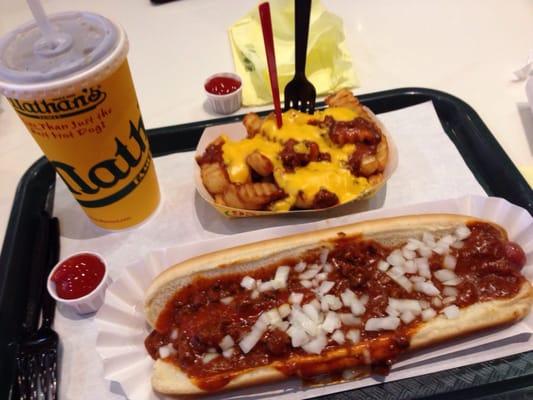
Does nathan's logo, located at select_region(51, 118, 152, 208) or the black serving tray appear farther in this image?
nathan's logo, located at select_region(51, 118, 152, 208)

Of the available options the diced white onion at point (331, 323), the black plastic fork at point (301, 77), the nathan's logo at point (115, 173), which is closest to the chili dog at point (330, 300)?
the diced white onion at point (331, 323)

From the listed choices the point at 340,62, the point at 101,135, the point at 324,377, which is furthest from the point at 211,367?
the point at 340,62

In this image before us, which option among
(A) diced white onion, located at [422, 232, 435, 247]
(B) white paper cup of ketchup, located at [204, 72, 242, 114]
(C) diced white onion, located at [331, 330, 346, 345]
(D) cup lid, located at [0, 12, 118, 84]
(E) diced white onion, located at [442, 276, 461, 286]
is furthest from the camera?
(B) white paper cup of ketchup, located at [204, 72, 242, 114]

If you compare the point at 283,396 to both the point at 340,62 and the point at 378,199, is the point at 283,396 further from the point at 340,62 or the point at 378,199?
the point at 340,62

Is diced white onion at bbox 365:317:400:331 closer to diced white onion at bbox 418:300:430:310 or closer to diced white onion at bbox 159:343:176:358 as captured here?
diced white onion at bbox 418:300:430:310

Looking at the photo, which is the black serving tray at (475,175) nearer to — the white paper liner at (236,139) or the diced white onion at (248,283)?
the white paper liner at (236,139)

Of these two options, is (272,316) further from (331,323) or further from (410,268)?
(410,268)

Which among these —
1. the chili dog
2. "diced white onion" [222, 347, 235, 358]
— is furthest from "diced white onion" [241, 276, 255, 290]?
"diced white onion" [222, 347, 235, 358]
